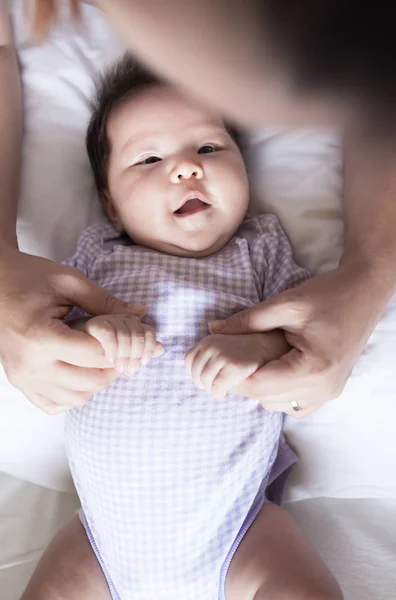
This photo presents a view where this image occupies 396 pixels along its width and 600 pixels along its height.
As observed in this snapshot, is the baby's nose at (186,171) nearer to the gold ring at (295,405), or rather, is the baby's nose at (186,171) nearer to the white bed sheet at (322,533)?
the gold ring at (295,405)

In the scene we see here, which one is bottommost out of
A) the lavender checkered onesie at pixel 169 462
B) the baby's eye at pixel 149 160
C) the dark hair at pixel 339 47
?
the lavender checkered onesie at pixel 169 462

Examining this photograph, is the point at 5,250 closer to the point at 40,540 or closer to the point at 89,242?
the point at 89,242

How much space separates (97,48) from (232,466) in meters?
0.72

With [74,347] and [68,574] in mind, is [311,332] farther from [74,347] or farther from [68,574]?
[68,574]

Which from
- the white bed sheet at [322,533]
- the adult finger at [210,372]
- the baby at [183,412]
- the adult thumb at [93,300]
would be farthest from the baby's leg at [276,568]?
Answer: the adult thumb at [93,300]

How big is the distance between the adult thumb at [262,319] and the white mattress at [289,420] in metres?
0.22

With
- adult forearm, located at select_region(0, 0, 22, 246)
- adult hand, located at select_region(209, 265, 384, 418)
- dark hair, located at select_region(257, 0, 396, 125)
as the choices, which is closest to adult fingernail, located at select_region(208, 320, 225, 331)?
adult hand, located at select_region(209, 265, 384, 418)

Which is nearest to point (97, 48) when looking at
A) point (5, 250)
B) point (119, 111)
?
point (119, 111)

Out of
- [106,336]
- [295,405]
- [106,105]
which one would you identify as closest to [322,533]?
[295,405]

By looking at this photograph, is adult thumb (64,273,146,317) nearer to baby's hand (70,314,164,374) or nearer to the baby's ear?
baby's hand (70,314,164,374)

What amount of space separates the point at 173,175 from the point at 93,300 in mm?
219

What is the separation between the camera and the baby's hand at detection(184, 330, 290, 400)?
68cm

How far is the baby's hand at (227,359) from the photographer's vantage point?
68 centimetres

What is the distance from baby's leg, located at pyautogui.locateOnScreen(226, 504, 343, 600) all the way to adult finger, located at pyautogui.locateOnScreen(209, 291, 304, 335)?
28 centimetres
